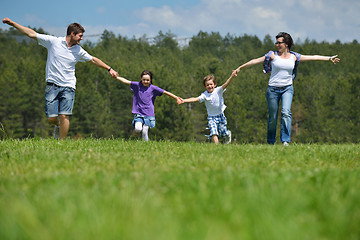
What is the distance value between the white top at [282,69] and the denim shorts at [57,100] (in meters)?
5.18

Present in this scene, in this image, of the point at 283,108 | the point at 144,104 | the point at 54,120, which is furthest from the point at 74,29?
the point at 283,108

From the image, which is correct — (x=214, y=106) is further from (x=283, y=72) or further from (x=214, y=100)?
(x=283, y=72)

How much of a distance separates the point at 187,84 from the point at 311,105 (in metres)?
28.4

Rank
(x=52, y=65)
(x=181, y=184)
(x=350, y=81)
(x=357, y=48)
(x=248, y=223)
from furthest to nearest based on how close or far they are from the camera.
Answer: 1. (x=357, y=48)
2. (x=350, y=81)
3. (x=52, y=65)
4. (x=181, y=184)
5. (x=248, y=223)

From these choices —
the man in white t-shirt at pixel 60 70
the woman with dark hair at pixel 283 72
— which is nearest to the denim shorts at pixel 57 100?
the man in white t-shirt at pixel 60 70

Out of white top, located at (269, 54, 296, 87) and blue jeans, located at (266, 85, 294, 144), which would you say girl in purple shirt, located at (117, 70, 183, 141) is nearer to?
blue jeans, located at (266, 85, 294, 144)

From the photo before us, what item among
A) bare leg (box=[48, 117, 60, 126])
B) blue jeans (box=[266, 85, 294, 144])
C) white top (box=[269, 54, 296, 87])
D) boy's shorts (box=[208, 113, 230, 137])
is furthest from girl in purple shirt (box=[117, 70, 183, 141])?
white top (box=[269, 54, 296, 87])

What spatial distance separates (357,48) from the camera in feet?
395

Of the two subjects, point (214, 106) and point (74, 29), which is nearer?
point (74, 29)

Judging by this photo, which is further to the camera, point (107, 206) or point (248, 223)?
point (107, 206)

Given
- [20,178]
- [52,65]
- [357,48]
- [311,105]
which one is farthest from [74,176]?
[357,48]

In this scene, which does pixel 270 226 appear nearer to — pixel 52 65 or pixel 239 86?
pixel 52 65

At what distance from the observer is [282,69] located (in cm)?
923

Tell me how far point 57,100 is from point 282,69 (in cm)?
569
